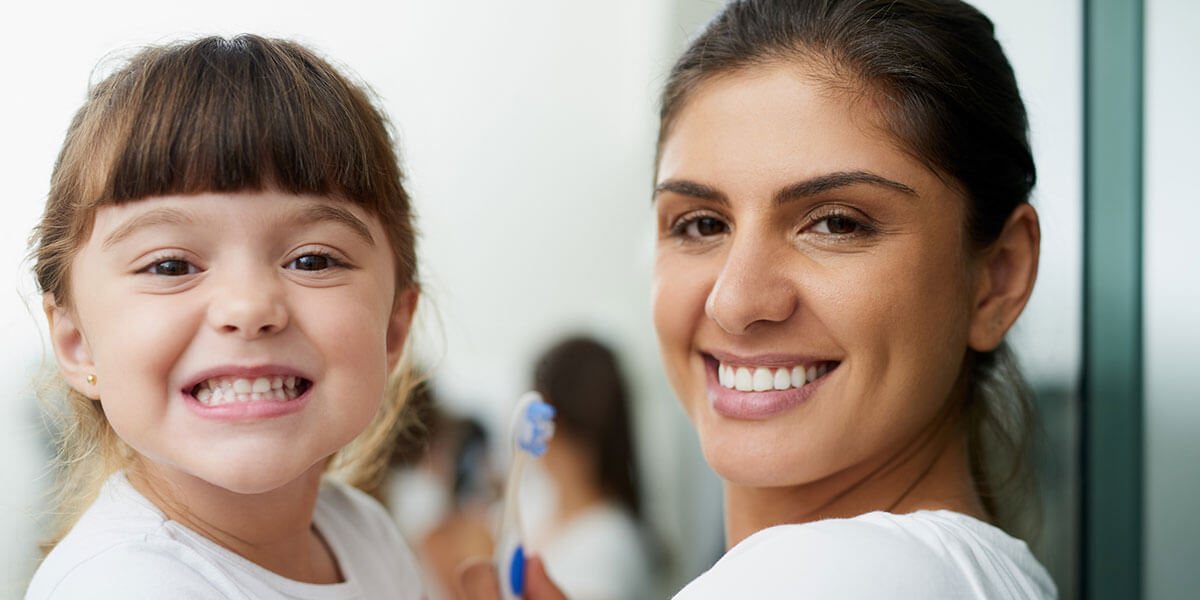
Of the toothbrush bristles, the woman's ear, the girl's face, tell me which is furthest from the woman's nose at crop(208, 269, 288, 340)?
the woman's ear

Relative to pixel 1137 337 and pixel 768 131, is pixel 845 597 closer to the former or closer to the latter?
pixel 768 131

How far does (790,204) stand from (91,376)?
25.3 inches

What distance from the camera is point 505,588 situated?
3.65 feet

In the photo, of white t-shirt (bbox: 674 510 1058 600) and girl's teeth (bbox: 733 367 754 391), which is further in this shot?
girl's teeth (bbox: 733 367 754 391)

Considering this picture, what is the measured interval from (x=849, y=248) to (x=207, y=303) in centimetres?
56

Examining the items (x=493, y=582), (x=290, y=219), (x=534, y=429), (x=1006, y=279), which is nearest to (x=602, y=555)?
(x=493, y=582)

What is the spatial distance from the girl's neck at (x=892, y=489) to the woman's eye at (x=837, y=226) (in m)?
0.23

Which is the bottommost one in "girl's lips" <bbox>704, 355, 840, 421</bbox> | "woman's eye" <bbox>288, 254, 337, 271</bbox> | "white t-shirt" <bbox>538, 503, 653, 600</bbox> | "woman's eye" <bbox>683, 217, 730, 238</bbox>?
"white t-shirt" <bbox>538, 503, 653, 600</bbox>

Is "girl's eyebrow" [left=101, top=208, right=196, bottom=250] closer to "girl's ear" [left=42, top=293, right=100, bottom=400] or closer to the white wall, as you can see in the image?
"girl's ear" [left=42, top=293, right=100, bottom=400]

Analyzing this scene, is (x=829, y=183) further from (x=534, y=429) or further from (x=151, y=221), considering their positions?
(x=151, y=221)

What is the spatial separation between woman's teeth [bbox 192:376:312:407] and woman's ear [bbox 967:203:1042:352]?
0.66 meters

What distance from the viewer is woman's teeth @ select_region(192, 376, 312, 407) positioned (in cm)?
82

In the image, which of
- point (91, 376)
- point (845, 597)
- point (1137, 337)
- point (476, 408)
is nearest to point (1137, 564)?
point (1137, 337)

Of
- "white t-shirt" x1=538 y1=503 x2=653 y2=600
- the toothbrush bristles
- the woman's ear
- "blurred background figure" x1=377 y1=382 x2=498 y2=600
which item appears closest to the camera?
the woman's ear
